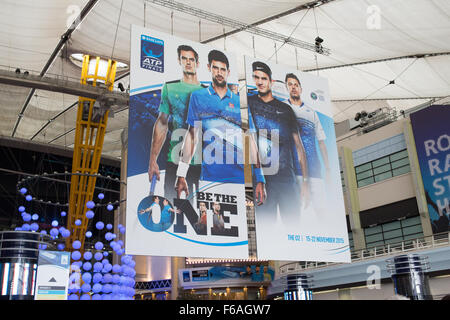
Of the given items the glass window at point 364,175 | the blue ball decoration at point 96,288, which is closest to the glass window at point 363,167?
the glass window at point 364,175

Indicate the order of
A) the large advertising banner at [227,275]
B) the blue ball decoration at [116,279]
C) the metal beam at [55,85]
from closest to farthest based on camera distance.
A: 1. the blue ball decoration at [116,279]
2. the metal beam at [55,85]
3. the large advertising banner at [227,275]

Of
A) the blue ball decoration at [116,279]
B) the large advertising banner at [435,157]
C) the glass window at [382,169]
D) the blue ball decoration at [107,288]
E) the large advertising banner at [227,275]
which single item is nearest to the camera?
the blue ball decoration at [107,288]

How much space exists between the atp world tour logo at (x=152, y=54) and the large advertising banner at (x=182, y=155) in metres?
0.03

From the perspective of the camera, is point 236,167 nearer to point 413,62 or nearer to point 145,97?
point 145,97

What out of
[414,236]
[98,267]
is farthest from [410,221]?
[98,267]

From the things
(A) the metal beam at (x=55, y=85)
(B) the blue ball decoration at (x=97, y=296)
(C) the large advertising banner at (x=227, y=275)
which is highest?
(A) the metal beam at (x=55, y=85)

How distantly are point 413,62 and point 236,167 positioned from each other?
12.9 m

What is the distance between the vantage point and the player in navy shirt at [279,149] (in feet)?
47.2

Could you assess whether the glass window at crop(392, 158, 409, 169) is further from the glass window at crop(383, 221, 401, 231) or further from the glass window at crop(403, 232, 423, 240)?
the glass window at crop(403, 232, 423, 240)

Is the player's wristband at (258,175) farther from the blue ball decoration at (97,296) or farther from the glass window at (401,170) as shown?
the glass window at (401,170)

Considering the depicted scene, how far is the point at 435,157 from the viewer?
22.8 metres

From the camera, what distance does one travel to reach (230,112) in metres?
14.8

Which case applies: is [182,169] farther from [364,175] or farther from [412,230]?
[364,175]
